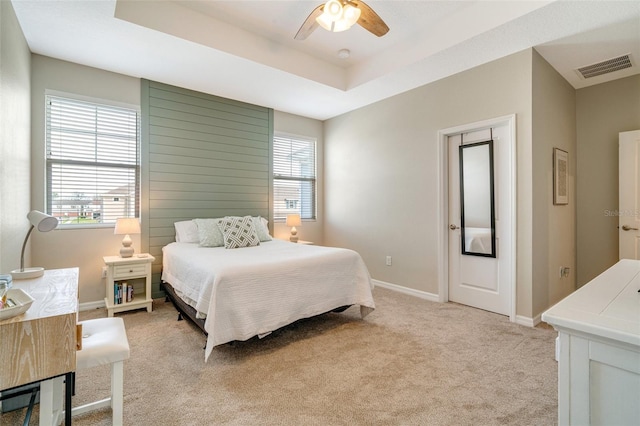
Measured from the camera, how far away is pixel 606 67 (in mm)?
3223

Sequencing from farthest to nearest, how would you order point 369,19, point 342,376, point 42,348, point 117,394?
point 369,19 → point 342,376 → point 117,394 → point 42,348

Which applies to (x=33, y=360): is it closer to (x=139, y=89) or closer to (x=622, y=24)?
(x=139, y=89)

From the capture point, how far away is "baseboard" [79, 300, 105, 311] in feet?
10.8

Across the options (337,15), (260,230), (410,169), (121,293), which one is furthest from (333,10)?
(121,293)

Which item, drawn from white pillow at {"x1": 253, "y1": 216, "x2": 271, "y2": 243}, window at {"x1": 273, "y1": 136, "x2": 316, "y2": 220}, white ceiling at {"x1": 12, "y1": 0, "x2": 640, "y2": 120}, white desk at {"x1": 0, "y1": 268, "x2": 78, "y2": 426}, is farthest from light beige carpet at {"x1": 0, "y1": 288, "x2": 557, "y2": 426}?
white ceiling at {"x1": 12, "y1": 0, "x2": 640, "y2": 120}

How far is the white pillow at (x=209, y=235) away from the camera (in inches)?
138

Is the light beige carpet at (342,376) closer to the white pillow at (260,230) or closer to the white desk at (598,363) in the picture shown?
the white desk at (598,363)

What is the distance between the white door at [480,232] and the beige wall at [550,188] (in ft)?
0.79

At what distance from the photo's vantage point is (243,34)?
311 cm

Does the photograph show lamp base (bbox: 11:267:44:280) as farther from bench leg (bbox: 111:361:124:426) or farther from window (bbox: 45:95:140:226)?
window (bbox: 45:95:140:226)

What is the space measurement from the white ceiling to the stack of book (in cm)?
239

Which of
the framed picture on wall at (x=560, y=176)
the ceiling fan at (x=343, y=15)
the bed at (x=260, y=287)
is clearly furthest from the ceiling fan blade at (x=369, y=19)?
the framed picture on wall at (x=560, y=176)

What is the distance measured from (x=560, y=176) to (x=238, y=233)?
145 inches

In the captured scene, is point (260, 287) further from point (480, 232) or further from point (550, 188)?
point (550, 188)
